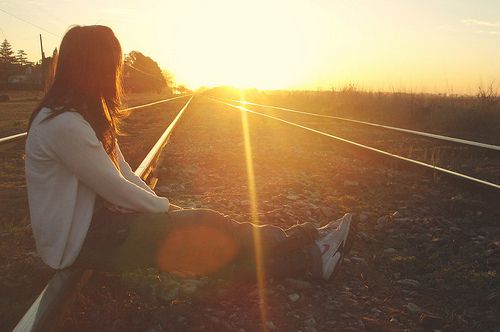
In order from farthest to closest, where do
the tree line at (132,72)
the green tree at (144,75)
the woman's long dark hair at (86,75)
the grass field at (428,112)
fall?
the green tree at (144,75) → the tree line at (132,72) → the grass field at (428,112) → the woman's long dark hair at (86,75)

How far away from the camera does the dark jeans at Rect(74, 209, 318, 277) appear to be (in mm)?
2354

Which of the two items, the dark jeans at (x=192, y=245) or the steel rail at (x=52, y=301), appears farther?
the dark jeans at (x=192, y=245)

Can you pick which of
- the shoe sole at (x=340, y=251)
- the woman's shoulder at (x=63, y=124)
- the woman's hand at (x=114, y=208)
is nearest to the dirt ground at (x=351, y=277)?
the shoe sole at (x=340, y=251)

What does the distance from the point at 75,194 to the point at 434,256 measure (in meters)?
2.49

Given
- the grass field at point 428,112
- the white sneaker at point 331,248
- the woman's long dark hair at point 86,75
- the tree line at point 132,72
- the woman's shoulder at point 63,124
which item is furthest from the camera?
the tree line at point 132,72

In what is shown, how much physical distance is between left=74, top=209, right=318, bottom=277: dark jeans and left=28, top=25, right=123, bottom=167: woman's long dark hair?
51 centimetres

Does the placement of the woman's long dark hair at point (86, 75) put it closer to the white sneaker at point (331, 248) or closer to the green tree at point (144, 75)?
the white sneaker at point (331, 248)

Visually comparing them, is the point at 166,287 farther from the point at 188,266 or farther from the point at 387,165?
the point at 387,165

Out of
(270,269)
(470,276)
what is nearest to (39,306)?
(270,269)

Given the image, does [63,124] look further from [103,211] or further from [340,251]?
[340,251]

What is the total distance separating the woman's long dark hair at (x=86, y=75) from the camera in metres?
2.22

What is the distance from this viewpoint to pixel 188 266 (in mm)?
2551

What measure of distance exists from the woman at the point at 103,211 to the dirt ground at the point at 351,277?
182 mm

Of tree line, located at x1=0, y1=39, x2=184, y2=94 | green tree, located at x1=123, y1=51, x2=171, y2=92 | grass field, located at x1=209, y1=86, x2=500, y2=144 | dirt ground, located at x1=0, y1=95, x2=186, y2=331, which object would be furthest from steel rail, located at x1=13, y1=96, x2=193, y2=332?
green tree, located at x1=123, y1=51, x2=171, y2=92
